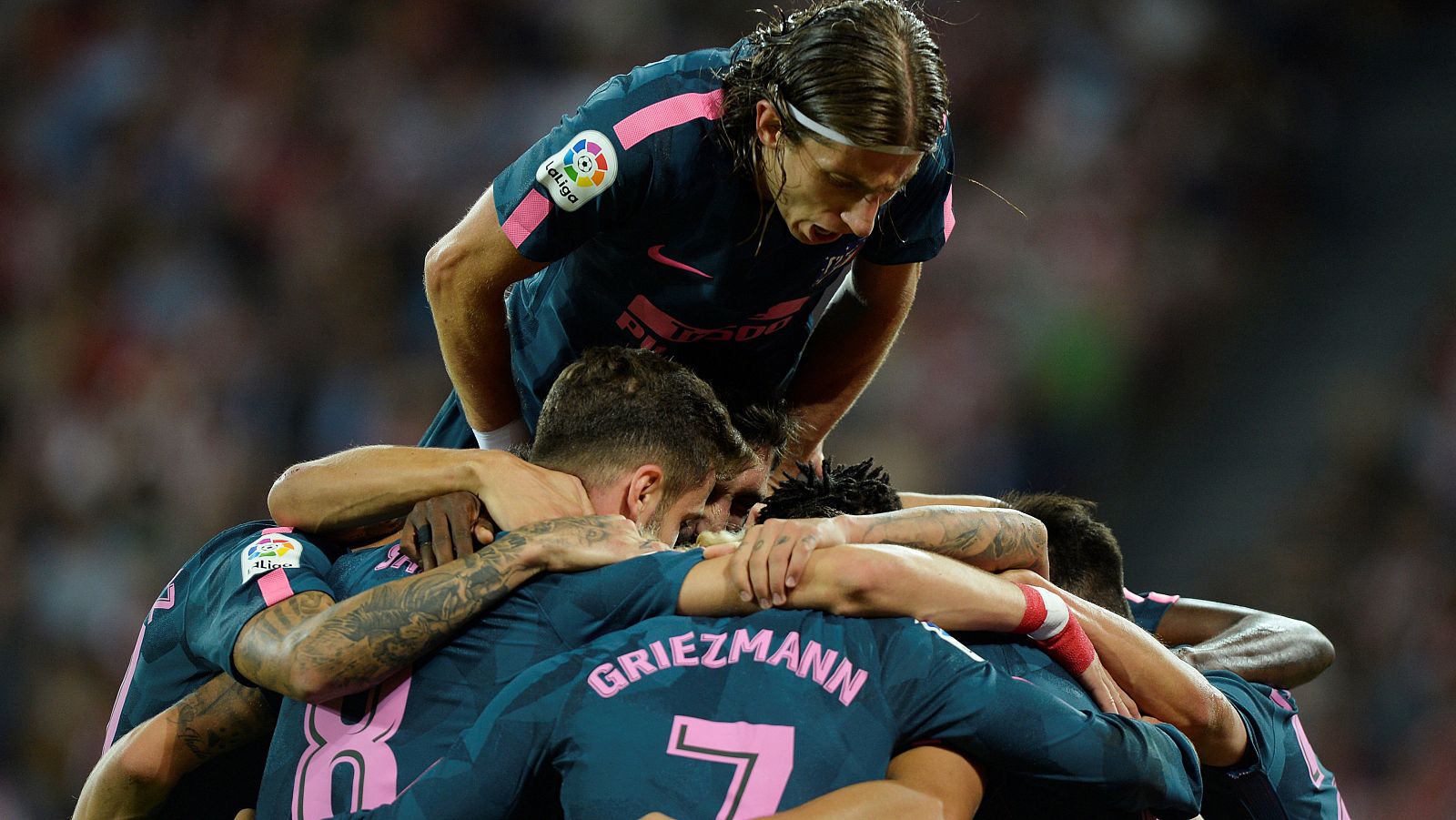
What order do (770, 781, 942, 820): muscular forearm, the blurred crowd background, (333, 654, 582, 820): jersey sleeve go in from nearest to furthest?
(770, 781, 942, 820): muscular forearm < (333, 654, 582, 820): jersey sleeve < the blurred crowd background

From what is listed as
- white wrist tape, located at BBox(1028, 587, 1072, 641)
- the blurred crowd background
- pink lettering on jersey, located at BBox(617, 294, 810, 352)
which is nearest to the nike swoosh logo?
pink lettering on jersey, located at BBox(617, 294, 810, 352)

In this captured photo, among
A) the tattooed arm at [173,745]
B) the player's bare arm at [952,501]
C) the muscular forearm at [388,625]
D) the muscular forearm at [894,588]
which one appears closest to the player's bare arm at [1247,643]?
the player's bare arm at [952,501]

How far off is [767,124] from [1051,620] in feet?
3.42

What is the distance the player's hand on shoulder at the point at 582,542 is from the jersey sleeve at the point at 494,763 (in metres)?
0.27

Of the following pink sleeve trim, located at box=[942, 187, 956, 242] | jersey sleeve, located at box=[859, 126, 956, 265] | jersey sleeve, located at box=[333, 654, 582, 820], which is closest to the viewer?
jersey sleeve, located at box=[333, 654, 582, 820]

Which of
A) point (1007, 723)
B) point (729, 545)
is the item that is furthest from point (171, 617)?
point (1007, 723)

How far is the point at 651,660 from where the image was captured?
2.39 m

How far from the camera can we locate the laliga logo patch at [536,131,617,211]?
2875mm

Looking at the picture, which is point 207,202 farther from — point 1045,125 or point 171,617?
point 171,617

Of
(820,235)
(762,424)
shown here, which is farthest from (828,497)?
(820,235)

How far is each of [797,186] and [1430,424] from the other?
485cm

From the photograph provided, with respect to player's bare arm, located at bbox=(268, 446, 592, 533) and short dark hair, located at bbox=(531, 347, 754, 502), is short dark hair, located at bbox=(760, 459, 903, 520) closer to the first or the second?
short dark hair, located at bbox=(531, 347, 754, 502)

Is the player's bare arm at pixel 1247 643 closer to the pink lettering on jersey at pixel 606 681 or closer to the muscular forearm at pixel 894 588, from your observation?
the muscular forearm at pixel 894 588

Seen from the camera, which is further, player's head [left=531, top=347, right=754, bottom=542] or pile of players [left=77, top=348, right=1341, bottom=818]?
player's head [left=531, top=347, right=754, bottom=542]
